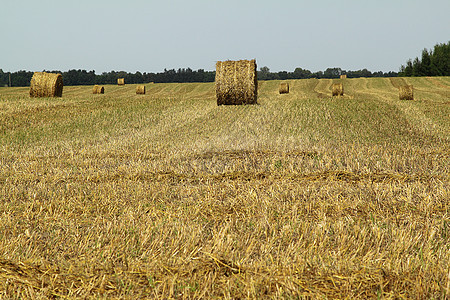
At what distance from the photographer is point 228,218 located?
158 inches

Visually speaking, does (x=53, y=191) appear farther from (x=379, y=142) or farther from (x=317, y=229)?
(x=379, y=142)

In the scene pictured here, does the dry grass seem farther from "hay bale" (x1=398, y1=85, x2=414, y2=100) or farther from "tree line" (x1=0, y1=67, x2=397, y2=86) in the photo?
"tree line" (x1=0, y1=67, x2=397, y2=86)

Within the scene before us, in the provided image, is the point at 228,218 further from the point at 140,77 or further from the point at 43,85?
the point at 140,77

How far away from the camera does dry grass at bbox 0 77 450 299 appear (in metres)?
2.60

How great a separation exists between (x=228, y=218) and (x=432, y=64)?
252ft

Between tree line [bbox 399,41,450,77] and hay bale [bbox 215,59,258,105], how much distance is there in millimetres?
61502

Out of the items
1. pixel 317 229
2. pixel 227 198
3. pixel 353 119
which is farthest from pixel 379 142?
pixel 317 229

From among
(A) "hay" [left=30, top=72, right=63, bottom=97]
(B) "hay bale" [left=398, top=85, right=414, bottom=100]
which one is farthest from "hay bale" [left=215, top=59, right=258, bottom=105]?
(B) "hay bale" [left=398, top=85, right=414, bottom=100]

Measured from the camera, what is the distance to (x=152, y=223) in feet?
12.2

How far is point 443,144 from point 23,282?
29.0ft

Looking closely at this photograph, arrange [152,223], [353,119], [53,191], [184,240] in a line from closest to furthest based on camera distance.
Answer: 1. [184,240]
2. [152,223]
3. [53,191]
4. [353,119]

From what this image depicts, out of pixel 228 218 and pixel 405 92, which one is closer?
pixel 228 218

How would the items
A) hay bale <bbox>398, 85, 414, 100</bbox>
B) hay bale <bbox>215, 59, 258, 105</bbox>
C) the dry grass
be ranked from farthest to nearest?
1. hay bale <bbox>398, 85, 414, 100</bbox>
2. hay bale <bbox>215, 59, 258, 105</bbox>
3. the dry grass

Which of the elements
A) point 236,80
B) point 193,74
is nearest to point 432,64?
point 193,74
